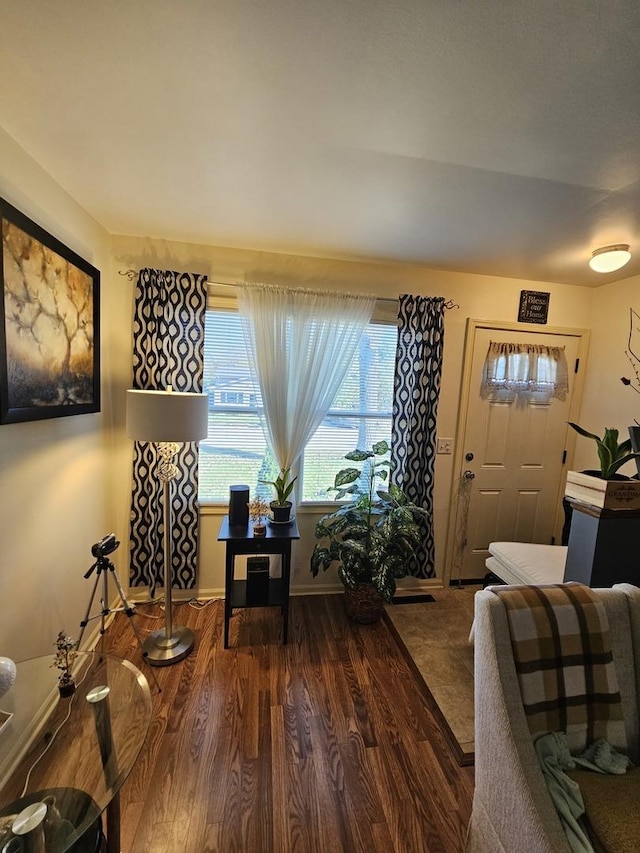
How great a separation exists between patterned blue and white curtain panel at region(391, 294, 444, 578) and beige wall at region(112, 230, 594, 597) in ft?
0.44

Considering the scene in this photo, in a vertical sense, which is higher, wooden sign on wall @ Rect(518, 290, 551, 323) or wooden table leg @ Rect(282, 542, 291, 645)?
wooden sign on wall @ Rect(518, 290, 551, 323)

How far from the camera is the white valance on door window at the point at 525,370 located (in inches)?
Answer: 103

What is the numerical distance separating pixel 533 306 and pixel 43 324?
10.4 ft

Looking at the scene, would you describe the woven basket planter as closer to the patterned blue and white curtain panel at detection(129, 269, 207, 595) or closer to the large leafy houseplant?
the large leafy houseplant

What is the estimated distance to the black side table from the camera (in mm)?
1990

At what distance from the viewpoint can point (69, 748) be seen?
100cm

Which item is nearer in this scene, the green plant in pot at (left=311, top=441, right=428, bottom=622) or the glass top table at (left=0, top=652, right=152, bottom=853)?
the glass top table at (left=0, top=652, right=152, bottom=853)

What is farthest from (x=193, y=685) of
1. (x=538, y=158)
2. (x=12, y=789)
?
(x=538, y=158)

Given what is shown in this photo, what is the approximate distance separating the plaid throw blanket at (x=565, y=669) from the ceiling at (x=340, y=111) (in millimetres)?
1545

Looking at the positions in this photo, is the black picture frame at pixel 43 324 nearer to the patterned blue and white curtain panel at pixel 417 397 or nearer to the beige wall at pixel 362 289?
the beige wall at pixel 362 289

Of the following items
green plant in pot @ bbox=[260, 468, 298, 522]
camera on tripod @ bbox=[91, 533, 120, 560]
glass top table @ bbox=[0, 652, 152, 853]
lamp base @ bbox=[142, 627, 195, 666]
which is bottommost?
lamp base @ bbox=[142, 627, 195, 666]

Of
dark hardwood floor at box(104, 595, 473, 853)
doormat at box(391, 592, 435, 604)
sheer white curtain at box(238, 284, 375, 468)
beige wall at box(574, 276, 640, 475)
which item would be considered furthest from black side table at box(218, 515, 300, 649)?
beige wall at box(574, 276, 640, 475)

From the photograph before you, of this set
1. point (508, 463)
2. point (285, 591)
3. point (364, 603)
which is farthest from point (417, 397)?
point (285, 591)

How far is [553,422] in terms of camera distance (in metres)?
2.76
